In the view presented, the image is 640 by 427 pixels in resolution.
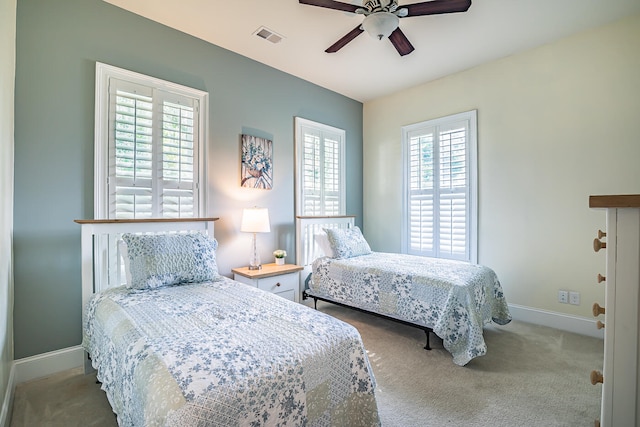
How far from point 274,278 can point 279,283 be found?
0.09 meters

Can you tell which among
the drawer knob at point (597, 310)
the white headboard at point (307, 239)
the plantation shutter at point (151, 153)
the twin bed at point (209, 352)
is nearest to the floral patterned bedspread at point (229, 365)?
the twin bed at point (209, 352)

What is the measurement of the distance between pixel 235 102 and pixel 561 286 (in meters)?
3.95

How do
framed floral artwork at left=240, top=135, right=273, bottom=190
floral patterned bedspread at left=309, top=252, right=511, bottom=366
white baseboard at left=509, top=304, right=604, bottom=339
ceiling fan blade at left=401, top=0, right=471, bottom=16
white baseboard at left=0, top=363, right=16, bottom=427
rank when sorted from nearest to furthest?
1. white baseboard at left=0, top=363, right=16, bottom=427
2. ceiling fan blade at left=401, top=0, right=471, bottom=16
3. floral patterned bedspread at left=309, top=252, right=511, bottom=366
4. white baseboard at left=509, top=304, right=604, bottom=339
5. framed floral artwork at left=240, top=135, right=273, bottom=190

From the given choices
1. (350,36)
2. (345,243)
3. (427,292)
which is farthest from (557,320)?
(350,36)

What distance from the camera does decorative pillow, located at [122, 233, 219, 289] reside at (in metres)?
2.14

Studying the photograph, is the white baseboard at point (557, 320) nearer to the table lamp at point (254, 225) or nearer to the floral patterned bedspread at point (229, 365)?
the floral patterned bedspread at point (229, 365)

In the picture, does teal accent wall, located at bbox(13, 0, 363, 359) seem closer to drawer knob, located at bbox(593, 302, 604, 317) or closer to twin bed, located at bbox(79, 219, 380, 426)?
twin bed, located at bbox(79, 219, 380, 426)

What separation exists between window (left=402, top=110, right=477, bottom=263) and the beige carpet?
54.0 inches

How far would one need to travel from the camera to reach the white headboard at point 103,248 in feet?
7.41

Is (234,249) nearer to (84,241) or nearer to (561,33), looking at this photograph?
(84,241)

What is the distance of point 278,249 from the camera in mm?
3754

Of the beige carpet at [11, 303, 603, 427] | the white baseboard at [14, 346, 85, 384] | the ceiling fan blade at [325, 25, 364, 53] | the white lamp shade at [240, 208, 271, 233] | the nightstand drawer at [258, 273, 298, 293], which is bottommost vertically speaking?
the beige carpet at [11, 303, 603, 427]

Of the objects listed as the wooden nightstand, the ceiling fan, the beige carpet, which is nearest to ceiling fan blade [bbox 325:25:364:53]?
the ceiling fan

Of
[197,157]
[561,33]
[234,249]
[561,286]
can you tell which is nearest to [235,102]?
[197,157]
